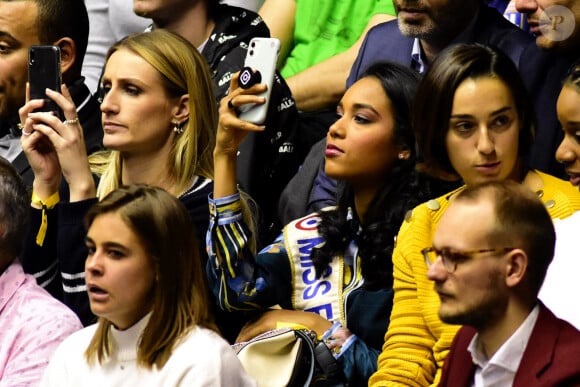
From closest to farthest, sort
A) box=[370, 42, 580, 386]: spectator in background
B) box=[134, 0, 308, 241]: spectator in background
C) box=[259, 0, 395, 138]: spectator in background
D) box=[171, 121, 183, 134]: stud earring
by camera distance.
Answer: box=[370, 42, 580, 386]: spectator in background, box=[171, 121, 183, 134]: stud earring, box=[134, 0, 308, 241]: spectator in background, box=[259, 0, 395, 138]: spectator in background

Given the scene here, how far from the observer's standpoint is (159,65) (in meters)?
5.05

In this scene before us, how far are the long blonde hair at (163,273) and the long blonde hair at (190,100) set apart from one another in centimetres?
72

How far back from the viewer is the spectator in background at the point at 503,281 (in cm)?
356

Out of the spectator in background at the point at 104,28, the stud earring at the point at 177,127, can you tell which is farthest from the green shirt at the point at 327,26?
the stud earring at the point at 177,127

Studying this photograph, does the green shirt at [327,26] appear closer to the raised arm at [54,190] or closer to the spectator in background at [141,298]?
the raised arm at [54,190]

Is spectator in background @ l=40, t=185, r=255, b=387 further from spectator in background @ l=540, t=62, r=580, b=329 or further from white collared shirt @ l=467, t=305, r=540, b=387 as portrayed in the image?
Answer: spectator in background @ l=540, t=62, r=580, b=329

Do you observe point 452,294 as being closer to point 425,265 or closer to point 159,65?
point 425,265

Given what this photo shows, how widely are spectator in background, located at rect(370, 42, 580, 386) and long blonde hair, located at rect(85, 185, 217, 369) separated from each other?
57 centimetres

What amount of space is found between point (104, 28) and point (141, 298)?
304cm

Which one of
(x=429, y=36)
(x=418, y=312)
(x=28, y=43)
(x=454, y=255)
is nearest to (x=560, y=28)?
(x=429, y=36)

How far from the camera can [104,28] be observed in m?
6.97

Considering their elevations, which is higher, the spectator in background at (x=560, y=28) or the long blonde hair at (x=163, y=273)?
the spectator in background at (x=560, y=28)

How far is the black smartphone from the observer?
5145 mm

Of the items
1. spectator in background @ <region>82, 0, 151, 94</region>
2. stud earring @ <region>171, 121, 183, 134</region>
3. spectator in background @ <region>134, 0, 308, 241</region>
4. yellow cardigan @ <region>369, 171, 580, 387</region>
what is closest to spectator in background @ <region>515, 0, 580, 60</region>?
yellow cardigan @ <region>369, 171, 580, 387</region>
